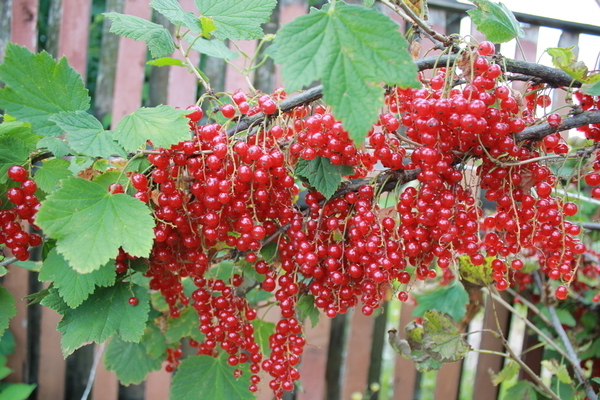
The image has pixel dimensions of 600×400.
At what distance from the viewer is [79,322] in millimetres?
595

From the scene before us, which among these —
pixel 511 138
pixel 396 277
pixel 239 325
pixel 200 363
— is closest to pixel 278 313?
pixel 200 363

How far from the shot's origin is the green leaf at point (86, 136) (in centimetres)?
51

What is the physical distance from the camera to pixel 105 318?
1.97ft

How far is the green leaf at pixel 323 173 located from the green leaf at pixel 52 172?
31 cm

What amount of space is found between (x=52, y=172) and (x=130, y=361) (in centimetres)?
57

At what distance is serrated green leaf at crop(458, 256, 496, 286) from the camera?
2.79ft

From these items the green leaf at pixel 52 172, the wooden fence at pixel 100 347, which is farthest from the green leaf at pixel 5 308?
the wooden fence at pixel 100 347

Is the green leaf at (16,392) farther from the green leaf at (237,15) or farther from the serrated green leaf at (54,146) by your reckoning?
the green leaf at (237,15)

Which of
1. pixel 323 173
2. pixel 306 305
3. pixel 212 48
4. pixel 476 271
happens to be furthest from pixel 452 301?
pixel 212 48

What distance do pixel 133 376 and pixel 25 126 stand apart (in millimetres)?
617

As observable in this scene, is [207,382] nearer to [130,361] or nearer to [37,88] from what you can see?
[130,361]

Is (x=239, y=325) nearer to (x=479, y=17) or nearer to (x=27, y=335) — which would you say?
(x=479, y=17)

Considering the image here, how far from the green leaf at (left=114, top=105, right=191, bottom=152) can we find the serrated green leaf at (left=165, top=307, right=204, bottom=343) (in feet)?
1.56

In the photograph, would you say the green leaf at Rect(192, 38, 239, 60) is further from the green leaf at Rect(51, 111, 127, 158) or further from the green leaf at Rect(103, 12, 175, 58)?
the green leaf at Rect(51, 111, 127, 158)
